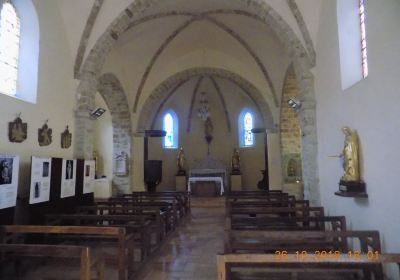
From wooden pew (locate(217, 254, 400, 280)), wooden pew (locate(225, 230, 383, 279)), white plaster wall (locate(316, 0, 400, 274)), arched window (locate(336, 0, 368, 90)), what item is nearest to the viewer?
wooden pew (locate(217, 254, 400, 280))

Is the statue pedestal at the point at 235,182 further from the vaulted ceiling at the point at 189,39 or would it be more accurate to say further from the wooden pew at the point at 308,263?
the wooden pew at the point at 308,263

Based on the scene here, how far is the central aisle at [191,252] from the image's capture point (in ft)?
16.8

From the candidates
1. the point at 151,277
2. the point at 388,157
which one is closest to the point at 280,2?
the point at 388,157

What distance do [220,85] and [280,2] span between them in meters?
10.3

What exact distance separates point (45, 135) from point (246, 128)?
1383 cm

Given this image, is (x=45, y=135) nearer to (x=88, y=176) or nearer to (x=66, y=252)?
(x=88, y=176)

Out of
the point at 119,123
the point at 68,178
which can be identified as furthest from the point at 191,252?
the point at 119,123

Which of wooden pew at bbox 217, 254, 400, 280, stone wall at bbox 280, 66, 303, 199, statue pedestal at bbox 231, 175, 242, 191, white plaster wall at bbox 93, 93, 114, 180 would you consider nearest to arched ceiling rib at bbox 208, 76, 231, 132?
statue pedestal at bbox 231, 175, 242, 191

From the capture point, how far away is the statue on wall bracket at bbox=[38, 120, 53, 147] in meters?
7.40

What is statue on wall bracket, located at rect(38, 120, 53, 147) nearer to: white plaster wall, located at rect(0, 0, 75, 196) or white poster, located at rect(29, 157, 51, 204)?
white plaster wall, located at rect(0, 0, 75, 196)

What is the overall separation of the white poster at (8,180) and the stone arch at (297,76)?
2.99 meters

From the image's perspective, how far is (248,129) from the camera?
19.5m

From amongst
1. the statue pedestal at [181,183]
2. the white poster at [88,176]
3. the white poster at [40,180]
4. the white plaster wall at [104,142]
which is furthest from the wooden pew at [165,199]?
the white plaster wall at [104,142]

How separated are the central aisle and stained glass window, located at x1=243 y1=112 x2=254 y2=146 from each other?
9497mm
